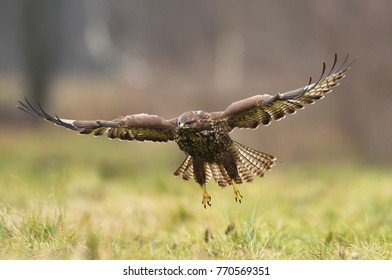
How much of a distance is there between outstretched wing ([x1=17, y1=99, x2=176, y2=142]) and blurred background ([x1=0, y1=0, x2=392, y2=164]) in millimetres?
8938

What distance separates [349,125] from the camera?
15.7 meters

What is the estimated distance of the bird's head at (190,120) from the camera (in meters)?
5.09

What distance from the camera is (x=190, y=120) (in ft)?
16.8

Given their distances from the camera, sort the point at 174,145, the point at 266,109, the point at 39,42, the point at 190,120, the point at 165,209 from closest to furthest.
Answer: the point at 190,120 < the point at 266,109 < the point at 165,209 < the point at 174,145 < the point at 39,42

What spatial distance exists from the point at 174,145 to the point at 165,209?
794cm

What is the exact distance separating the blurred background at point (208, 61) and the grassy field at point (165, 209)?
1.48 meters

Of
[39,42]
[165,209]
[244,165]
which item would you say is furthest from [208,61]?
[244,165]

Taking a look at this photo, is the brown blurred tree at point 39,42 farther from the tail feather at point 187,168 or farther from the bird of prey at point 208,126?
the bird of prey at point 208,126

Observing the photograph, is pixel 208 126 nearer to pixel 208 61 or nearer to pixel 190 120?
pixel 190 120

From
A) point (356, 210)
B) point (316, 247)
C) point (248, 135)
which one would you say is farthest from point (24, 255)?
point (248, 135)

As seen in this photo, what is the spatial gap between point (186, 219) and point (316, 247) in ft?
7.89

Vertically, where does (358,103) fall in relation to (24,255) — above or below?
above

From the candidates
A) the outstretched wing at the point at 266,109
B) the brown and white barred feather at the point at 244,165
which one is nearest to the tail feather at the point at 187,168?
the brown and white barred feather at the point at 244,165
